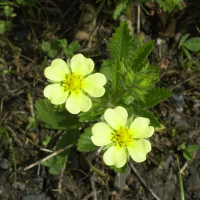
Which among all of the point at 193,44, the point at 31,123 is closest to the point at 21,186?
the point at 31,123

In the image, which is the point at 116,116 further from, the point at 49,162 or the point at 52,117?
the point at 49,162

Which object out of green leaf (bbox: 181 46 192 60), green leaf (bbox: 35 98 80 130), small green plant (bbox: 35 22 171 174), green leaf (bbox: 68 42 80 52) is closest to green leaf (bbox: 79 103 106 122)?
small green plant (bbox: 35 22 171 174)

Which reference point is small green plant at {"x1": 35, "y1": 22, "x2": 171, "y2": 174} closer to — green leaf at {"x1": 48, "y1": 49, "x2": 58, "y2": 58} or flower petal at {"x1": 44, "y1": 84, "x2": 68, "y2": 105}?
flower petal at {"x1": 44, "y1": 84, "x2": 68, "y2": 105}

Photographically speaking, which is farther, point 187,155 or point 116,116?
point 187,155

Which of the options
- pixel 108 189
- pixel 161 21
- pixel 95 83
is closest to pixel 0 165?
pixel 108 189

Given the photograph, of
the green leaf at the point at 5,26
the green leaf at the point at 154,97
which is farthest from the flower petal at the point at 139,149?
the green leaf at the point at 5,26
